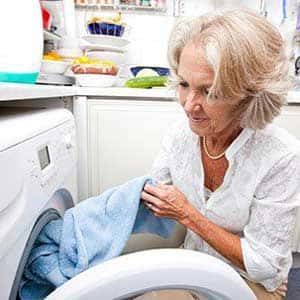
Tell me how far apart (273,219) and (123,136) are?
675mm

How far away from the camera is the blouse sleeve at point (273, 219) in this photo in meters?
0.75

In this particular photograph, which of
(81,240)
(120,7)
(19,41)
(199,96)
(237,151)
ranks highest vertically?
(120,7)

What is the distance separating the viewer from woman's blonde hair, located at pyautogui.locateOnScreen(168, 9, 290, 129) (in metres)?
0.64

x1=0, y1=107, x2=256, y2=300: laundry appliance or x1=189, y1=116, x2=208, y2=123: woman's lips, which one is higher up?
x1=189, y1=116, x2=208, y2=123: woman's lips

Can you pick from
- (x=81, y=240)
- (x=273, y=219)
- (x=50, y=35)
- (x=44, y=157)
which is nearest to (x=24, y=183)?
(x=44, y=157)

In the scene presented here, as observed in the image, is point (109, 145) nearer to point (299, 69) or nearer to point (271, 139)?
point (271, 139)

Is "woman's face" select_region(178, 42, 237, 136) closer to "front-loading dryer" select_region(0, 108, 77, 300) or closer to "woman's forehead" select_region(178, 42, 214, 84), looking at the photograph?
"woman's forehead" select_region(178, 42, 214, 84)

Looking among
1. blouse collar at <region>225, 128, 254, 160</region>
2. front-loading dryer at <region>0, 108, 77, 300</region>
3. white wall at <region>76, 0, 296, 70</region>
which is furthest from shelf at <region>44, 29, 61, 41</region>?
blouse collar at <region>225, 128, 254, 160</region>

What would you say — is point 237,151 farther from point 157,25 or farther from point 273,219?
point 157,25

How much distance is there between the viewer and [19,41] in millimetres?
802

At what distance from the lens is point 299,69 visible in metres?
1.61

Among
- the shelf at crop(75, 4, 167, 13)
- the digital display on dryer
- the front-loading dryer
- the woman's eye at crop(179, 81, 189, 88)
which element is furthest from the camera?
the shelf at crop(75, 4, 167, 13)

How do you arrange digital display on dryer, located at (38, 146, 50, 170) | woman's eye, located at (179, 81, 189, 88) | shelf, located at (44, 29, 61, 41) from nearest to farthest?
digital display on dryer, located at (38, 146, 50, 170)
woman's eye, located at (179, 81, 189, 88)
shelf, located at (44, 29, 61, 41)

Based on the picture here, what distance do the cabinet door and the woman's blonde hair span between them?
45 cm
